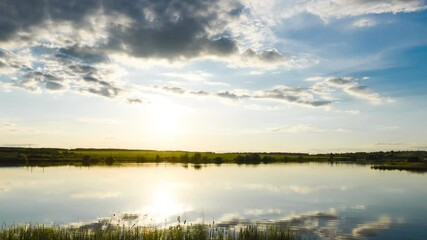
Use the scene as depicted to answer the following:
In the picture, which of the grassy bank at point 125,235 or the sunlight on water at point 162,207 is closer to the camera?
the grassy bank at point 125,235

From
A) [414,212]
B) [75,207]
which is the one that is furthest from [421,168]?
[75,207]

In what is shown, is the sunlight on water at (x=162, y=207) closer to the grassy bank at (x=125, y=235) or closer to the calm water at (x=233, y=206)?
the calm water at (x=233, y=206)

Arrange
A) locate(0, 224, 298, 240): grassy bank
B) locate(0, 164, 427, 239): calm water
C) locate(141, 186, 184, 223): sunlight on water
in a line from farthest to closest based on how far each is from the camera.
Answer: locate(141, 186, 184, 223): sunlight on water, locate(0, 164, 427, 239): calm water, locate(0, 224, 298, 240): grassy bank

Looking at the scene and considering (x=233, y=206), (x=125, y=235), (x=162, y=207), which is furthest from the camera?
(x=233, y=206)

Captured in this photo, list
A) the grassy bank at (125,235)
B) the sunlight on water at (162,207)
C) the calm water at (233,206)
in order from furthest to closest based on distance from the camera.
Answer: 1. the sunlight on water at (162,207)
2. the calm water at (233,206)
3. the grassy bank at (125,235)

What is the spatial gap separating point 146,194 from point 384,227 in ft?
109

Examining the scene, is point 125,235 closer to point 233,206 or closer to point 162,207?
point 162,207

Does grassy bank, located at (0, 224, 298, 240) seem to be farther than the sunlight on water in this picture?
No

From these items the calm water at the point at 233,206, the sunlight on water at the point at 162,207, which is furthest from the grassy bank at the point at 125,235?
the sunlight on water at the point at 162,207

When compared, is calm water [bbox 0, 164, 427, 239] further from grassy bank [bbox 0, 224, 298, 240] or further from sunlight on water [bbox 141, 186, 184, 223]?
grassy bank [bbox 0, 224, 298, 240]

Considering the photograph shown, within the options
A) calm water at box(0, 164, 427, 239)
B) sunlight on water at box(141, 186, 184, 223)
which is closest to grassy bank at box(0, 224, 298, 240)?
calm water at box(0, 164, 427, 239)

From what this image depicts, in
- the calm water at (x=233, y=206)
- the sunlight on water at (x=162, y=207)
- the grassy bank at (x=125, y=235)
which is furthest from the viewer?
the sunlight on water at (x=162, y=207)

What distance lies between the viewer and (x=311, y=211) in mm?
44406

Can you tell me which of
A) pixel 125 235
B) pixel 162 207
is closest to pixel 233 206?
pixel 162 207
